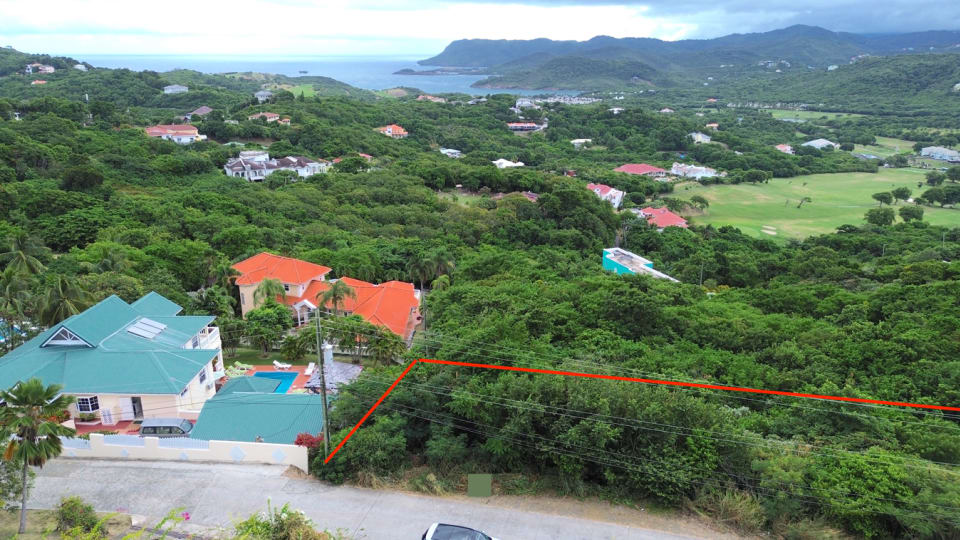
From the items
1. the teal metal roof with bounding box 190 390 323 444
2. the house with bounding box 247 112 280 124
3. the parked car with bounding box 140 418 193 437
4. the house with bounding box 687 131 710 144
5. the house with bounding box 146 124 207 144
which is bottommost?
the parked car with bounding box 140 418 193 437

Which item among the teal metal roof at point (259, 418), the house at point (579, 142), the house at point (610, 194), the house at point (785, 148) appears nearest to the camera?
the teal metal roof at point (259, 418)

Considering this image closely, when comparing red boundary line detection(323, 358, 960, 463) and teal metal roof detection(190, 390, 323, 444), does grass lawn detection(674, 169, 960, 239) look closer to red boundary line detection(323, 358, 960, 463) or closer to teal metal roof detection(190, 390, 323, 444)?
red boundary line detection(323, 358, 960, 463)

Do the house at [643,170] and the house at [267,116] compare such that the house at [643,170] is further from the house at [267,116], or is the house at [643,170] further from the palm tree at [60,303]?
the palm tree at [60,303]

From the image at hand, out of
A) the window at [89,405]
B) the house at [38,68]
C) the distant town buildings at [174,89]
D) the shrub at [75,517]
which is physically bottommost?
the window at [89,405]

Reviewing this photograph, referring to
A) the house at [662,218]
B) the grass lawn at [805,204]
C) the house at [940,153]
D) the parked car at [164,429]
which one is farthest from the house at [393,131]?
the house at [940,153]

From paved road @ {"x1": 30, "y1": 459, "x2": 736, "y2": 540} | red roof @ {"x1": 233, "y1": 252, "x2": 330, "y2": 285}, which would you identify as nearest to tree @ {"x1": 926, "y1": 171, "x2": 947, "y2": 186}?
red roof @ {"x1": 233, "y1": 252, "x2": 330, "y2": 285}
